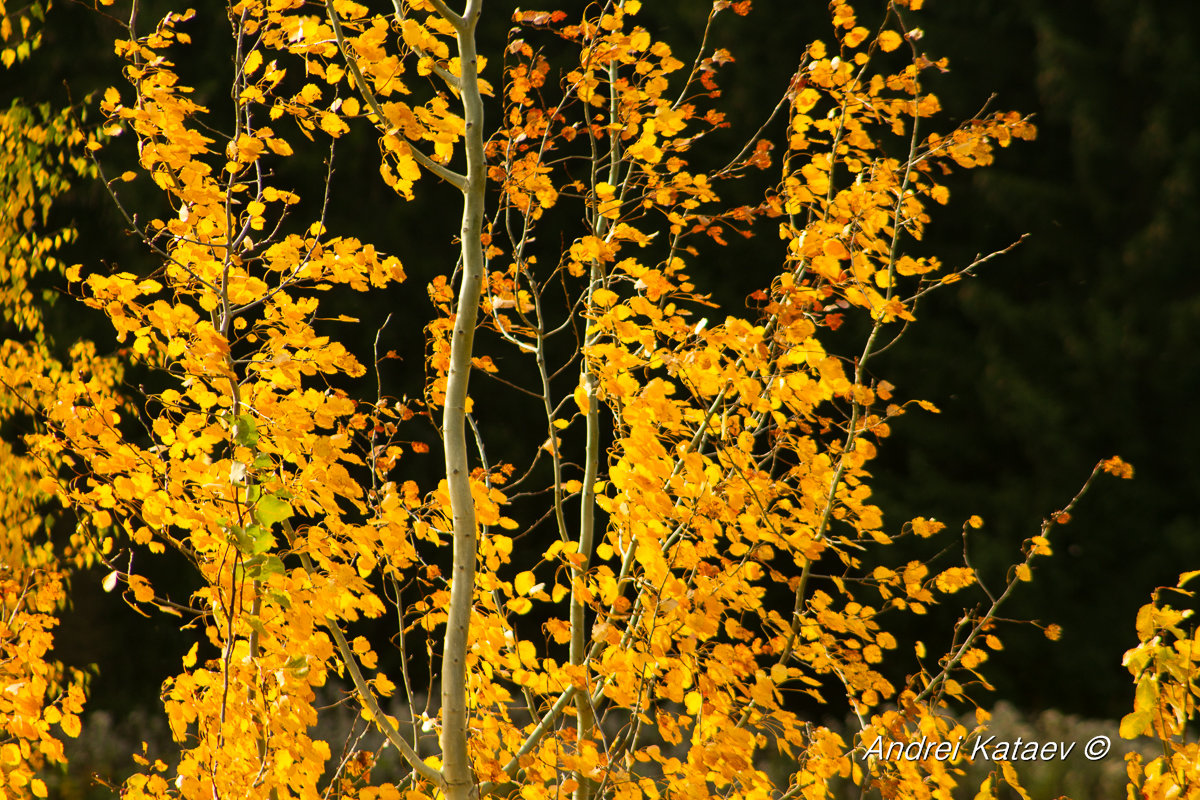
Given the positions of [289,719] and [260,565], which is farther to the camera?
[289,719]

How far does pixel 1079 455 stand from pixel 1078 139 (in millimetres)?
1558

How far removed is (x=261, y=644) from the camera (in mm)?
1776

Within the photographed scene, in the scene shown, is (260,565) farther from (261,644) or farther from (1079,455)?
(1079,455)

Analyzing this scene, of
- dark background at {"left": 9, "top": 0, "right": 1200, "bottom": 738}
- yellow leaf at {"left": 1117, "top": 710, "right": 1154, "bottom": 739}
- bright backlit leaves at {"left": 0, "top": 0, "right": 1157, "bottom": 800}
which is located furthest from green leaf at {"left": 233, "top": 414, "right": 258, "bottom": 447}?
dark background at {"left": 9, "top": 0, "right": 1200, "bottom": 738}

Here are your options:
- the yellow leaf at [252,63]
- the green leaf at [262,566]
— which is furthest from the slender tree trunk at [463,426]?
the yellow leaf at [252,63]

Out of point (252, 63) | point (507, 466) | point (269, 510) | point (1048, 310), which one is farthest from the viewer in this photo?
point (1048, 310)

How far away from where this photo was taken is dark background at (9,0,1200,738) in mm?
4828

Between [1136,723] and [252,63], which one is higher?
[252,63]

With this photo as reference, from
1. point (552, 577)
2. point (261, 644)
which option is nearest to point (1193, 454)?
point (552, 577)

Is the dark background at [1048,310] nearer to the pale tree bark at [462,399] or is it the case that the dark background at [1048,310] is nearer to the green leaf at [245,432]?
the pale tree bark at [462,399]

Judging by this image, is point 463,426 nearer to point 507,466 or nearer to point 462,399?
point 462,399

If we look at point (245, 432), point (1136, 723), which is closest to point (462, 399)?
point (245, 432)

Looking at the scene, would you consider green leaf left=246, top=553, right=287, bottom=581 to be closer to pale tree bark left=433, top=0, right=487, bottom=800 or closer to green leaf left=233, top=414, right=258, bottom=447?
green leaf left=233, top=414, right=258, bottom=447

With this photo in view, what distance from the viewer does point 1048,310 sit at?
5.04 metres
